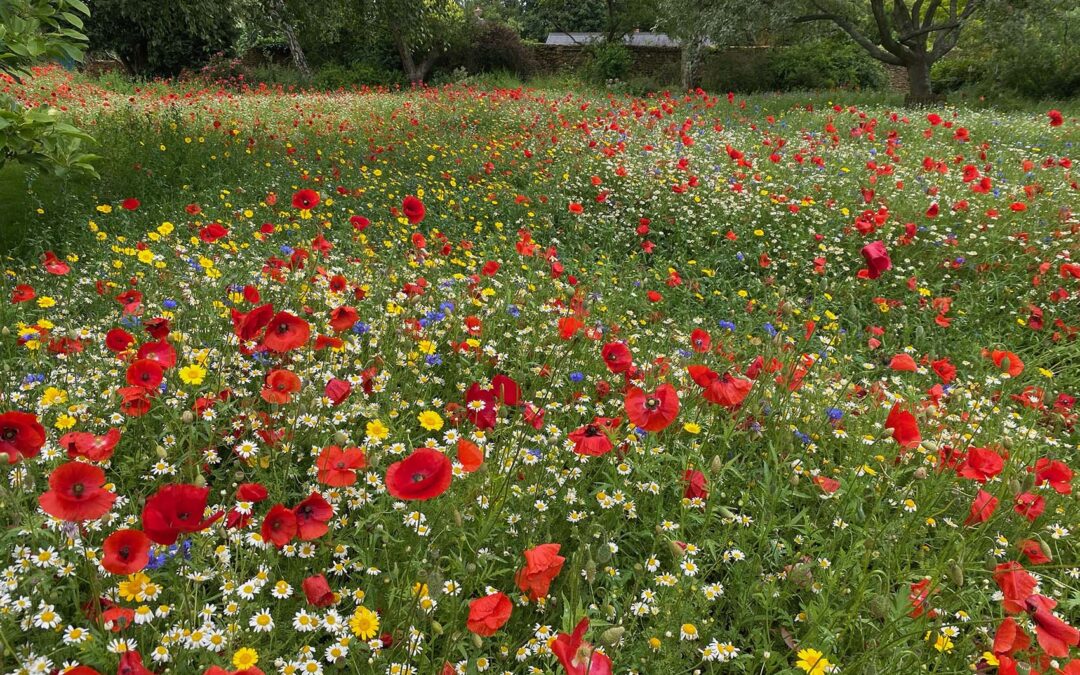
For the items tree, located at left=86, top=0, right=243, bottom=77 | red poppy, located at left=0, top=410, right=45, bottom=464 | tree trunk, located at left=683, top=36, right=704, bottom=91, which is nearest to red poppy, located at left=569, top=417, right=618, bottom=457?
red poppy, located at left=0, top=410, right=45, bottom=464

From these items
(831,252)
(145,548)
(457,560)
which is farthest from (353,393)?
(831,252)

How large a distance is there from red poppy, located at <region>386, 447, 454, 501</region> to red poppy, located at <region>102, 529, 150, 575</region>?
1.58ft

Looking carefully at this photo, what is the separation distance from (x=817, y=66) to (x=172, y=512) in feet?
87.5

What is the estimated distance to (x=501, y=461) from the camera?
7.09 feet

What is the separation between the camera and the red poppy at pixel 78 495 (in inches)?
43.6

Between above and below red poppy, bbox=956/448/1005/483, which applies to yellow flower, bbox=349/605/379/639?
below

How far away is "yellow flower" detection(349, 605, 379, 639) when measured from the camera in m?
1.40

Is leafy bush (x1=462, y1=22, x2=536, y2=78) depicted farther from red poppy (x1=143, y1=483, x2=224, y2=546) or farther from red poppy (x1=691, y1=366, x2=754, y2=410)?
red poppy (x1=143, y1=483, x2=224, y2=546)

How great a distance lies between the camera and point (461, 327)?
3.04m

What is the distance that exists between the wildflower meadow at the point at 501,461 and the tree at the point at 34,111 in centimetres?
61

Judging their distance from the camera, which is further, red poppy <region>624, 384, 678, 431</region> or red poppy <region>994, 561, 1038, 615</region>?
red poppy <region>624, 384, 678, 431</region>

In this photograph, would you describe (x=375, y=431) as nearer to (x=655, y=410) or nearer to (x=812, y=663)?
(x=655, y=410)

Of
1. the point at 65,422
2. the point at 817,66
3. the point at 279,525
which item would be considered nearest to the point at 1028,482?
the point at 279,525

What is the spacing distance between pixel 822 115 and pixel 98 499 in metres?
13.7
